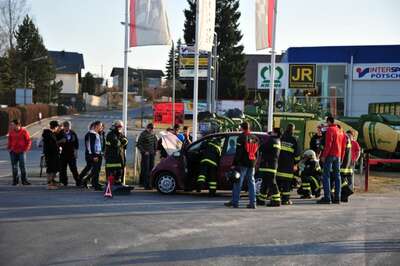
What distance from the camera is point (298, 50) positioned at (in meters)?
44.3

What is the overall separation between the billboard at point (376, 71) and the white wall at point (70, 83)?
94.2 m

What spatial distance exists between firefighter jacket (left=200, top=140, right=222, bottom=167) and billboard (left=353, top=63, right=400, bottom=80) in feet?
101

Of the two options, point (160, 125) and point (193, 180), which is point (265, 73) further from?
point (160, 125)

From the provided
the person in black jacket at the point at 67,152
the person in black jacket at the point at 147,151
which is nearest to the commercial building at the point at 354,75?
the person in black jacket at the point at 147,151

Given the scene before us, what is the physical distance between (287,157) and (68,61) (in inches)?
4987

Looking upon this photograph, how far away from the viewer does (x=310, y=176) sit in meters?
14.1

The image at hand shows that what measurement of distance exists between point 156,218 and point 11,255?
3.22 meters

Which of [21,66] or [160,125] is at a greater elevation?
[21,66]

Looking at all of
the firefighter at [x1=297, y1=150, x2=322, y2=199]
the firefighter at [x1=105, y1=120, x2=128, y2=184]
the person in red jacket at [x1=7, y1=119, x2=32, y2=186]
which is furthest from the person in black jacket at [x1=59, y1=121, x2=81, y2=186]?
the firefighter at [x1=297, y1=150, x2=322, y2=199]

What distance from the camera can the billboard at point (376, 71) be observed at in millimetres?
41812

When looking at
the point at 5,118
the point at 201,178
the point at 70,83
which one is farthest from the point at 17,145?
the point at 70,83

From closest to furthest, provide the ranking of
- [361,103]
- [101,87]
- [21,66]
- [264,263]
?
1. [264,263]
2. [361,103]
3. [21,66]
4. [101,87]

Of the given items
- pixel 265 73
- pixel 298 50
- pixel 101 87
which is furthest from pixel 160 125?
pixel 101 87

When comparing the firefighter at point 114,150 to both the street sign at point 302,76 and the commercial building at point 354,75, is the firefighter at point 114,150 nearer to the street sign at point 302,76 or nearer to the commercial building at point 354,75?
the street sign at point 302,76
